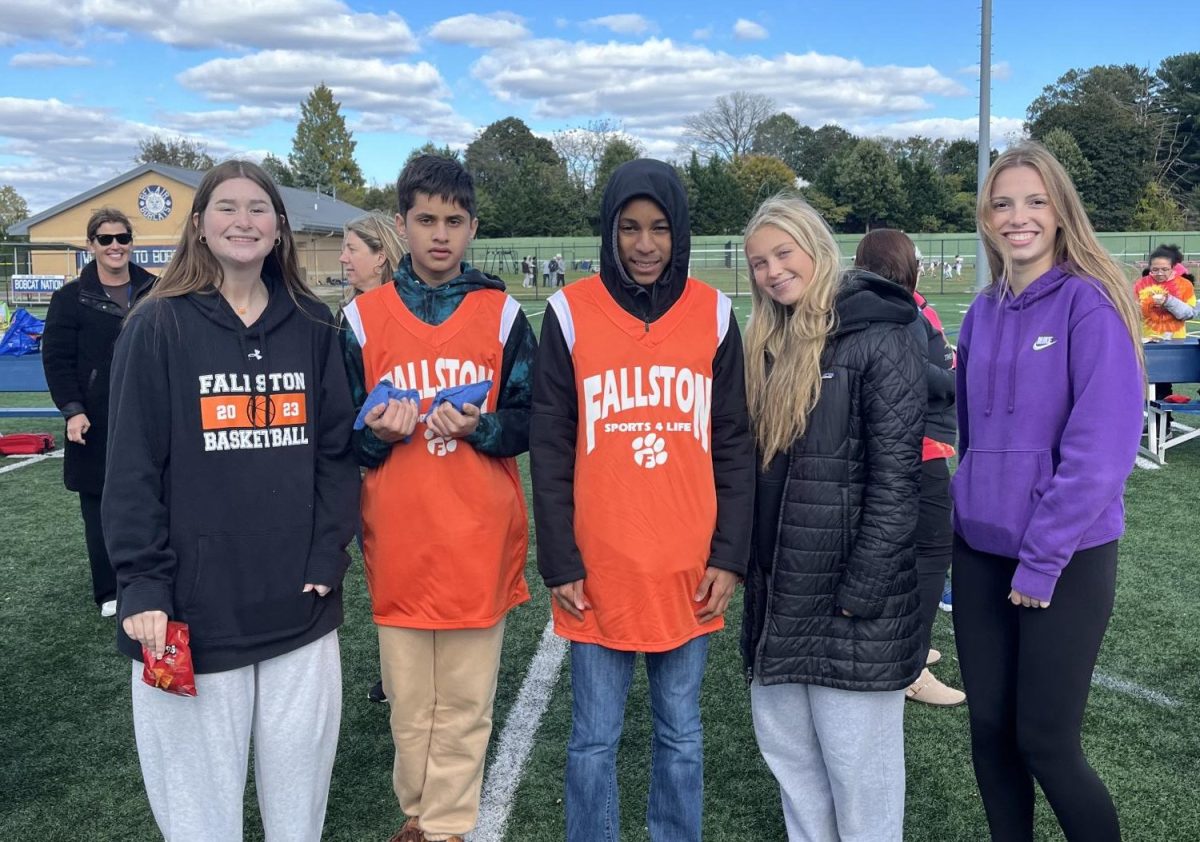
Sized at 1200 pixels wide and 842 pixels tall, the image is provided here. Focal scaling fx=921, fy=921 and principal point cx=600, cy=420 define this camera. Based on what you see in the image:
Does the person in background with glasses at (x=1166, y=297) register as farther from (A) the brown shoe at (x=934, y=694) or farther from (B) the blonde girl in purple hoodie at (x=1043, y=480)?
(B) the blonde girl in purple hoodie at (x=1043, y=480)

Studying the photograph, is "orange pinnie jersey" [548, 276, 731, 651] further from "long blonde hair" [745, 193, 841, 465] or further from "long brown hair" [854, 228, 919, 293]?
"long brown hair" [854, 228, 919, 293]

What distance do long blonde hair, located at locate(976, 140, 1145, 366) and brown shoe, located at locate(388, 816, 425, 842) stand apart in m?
2.28

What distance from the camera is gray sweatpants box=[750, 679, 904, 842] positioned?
7.69 feet

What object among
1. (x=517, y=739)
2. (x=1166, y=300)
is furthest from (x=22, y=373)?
(x=1166, y=300)

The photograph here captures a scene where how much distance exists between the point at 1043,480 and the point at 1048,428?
0.13 metres

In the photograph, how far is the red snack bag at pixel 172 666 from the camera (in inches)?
78.7

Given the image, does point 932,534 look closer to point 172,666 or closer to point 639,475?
point 639,475

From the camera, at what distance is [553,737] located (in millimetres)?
3625

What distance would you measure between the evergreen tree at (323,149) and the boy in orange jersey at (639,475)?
72321mm

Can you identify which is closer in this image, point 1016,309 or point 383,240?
point 1016,309

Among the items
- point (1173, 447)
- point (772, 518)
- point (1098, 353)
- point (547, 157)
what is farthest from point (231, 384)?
point (547, 157)

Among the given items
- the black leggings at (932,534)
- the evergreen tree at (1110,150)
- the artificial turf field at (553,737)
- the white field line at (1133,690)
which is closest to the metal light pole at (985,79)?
the artificial turf field at (553,737)

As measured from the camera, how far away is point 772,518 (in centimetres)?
238

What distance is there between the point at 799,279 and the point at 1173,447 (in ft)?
26.3
